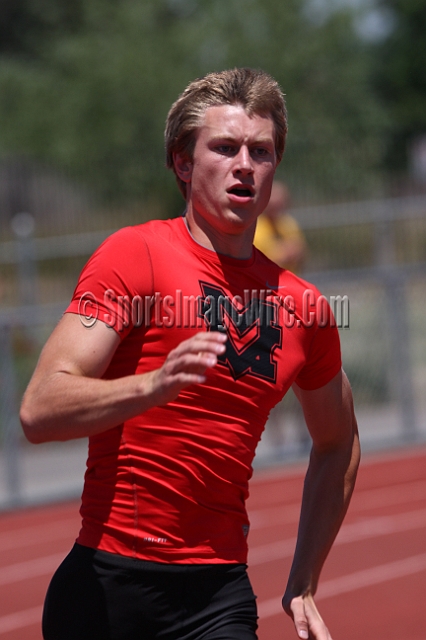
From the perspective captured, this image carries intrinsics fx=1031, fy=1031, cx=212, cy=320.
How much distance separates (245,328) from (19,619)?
12.4ft

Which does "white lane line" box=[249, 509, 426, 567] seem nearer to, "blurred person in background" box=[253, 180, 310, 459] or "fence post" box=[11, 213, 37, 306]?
"blurred person in background" box=[253, 180, 310, 459]

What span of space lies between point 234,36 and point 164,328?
24.9m

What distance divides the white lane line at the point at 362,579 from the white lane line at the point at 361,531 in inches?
24.8

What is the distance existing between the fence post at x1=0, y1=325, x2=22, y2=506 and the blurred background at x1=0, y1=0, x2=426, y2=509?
0.01 m

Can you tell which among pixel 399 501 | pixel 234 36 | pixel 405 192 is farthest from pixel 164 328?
pixel 234 36

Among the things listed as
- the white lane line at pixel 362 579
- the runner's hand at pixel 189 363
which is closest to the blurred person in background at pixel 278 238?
the white lane line at pixel 362 579

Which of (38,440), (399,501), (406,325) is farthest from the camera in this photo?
(406,325)

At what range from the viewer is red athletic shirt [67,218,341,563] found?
260 cm

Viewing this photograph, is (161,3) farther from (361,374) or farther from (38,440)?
(38,440)

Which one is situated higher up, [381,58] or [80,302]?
[381,58]

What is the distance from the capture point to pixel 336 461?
3006mm

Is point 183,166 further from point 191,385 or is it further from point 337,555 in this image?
point 337,555

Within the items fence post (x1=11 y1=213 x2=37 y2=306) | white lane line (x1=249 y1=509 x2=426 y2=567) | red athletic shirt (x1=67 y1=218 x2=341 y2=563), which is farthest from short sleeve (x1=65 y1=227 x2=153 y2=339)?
fence post (x1=11 y1=213 x2=37 y2=306)

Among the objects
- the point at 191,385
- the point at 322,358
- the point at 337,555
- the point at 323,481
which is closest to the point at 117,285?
the point at 191,385
